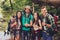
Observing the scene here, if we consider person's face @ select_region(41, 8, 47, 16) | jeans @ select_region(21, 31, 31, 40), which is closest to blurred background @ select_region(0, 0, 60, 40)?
person's face @ select_region(41, 8, 47, 16)

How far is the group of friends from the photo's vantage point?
2.53m

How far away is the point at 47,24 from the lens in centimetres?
253

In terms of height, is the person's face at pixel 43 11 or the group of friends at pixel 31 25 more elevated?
the person's face at pixel 43 11

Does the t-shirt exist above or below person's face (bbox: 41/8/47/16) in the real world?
below

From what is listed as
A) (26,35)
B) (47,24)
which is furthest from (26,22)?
(47,24)

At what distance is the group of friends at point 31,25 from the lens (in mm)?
2531

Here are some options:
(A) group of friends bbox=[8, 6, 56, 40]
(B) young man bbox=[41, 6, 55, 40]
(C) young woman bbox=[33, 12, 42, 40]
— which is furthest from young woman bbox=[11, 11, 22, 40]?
(B) young man bbox=[41, 6, 55, 40]

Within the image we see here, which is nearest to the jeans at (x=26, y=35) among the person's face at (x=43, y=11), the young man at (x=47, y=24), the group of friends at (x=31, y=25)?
the group of friends at (x=31, y=25)

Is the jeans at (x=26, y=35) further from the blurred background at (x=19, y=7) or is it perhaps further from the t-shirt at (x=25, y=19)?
the blurred background at (x=19, y=7)

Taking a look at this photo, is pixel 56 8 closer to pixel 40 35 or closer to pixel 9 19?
pixel 40 35

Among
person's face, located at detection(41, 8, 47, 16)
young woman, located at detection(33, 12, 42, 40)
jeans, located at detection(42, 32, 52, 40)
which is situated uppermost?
person's face, located at detection(41, 8, 47, 16)

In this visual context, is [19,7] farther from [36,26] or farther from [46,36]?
[46,36]

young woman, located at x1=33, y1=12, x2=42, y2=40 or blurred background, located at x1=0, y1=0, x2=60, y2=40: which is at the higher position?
blurred background, located at x1=0, y1=0, x2=60, y2=40

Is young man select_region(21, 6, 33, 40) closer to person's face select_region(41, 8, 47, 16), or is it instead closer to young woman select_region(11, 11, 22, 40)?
young woman select_region(11, 11, 22, 40)
